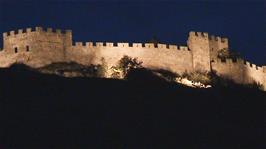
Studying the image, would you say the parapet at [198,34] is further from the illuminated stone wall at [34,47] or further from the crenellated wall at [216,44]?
the illuminated stone wall at [34,47]

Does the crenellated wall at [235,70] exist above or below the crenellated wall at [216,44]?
below

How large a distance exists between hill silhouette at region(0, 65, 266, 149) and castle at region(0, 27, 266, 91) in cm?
159

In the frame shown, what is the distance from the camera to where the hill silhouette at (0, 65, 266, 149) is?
63.9 meters

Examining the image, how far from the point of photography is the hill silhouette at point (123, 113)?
210 feet

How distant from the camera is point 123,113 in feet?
232

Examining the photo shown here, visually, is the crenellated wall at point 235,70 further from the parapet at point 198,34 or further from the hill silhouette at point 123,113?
the hill silhouette at point 123,113

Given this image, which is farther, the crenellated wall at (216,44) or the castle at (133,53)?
the crenellated wall at (216,44)

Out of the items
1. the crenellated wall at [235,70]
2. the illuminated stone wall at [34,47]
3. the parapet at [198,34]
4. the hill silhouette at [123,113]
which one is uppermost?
the parapet at [198,34]

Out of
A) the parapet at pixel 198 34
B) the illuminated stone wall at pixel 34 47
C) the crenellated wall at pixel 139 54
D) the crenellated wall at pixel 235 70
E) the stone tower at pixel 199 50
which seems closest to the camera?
the illuminated stone wall at pixel 34 47

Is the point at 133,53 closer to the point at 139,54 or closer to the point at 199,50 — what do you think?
the point at 139,54

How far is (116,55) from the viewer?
3324 inches

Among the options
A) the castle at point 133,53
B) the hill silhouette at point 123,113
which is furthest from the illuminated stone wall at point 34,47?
the hill silhouette at point 123,113

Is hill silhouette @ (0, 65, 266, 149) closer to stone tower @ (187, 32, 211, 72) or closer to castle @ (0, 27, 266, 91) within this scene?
castle @ (0, 27, 266, 91)

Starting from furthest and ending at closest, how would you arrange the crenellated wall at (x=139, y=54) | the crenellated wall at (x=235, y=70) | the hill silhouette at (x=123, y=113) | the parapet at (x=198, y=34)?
the parapet at (x=198, y=34) → the crenellated wall at (x=235, y=70) → the crenellated wall at (x=139, y=54) → the hill silhouette at (x=123, y=113)
